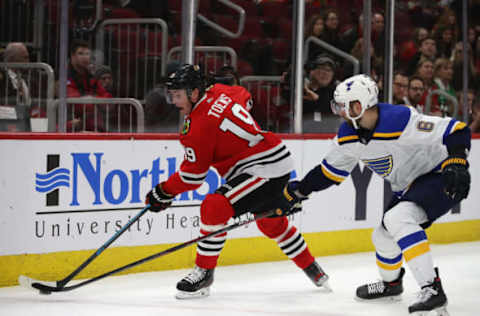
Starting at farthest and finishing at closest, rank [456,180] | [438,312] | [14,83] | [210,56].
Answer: [210,56], [14,83], [438,312], [456,180]

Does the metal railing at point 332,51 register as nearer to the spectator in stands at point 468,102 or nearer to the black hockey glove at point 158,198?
the spectator in stands at point 468,102

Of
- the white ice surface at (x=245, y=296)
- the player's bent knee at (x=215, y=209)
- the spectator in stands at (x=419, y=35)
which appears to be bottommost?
the white ice surface at (x=245, y=296)

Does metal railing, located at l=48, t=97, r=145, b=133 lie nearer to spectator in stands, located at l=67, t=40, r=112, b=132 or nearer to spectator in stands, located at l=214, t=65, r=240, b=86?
spectator in stands, located at l=67, t=40, r=112, b=132

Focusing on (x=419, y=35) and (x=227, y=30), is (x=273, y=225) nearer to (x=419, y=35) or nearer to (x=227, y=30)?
(x=227, y=30)

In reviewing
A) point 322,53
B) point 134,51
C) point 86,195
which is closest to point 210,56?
point 134,51

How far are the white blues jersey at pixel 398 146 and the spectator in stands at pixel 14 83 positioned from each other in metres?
1.96

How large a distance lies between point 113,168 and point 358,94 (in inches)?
69.6

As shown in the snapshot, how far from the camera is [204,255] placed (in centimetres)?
409

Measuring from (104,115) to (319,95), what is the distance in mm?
1672

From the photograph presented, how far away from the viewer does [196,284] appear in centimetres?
405

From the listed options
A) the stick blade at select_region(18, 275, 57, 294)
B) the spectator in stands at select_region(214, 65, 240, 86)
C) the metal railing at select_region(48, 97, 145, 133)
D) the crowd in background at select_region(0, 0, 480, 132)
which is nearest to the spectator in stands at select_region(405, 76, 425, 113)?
the crowd in background at select_region(0, 0, 480, 132)

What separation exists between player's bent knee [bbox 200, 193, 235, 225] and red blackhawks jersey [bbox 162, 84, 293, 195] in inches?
4.2

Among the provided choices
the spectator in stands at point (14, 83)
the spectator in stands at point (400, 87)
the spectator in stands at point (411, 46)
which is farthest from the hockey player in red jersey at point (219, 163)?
the spectator in stands at point (411, 46)

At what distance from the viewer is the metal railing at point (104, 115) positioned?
473cm
